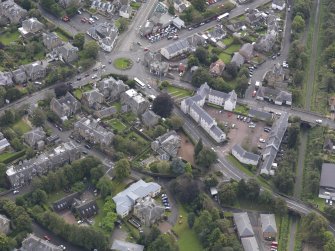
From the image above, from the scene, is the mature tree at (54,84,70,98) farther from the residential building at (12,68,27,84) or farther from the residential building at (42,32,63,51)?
the residential building at (42,32,63,51)

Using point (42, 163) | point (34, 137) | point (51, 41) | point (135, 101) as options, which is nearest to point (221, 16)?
point (135, 101)

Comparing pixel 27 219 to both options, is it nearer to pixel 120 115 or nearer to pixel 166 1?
pixel 120 115

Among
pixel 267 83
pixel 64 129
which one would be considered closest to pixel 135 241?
pixel 64 129

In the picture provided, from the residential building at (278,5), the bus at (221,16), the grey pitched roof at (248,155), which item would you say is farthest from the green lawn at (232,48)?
the grey pitched roof at (248,155)

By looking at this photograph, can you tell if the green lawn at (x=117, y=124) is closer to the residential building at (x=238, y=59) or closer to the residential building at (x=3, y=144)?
the residential building at (x=3, y=144)

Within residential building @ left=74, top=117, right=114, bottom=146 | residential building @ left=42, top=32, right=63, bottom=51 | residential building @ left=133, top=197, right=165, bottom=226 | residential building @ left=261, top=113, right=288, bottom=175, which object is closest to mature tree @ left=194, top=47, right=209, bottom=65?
residential building @ left=261, top=113, right=288, bottom=175

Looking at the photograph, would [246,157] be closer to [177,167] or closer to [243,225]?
[177,167]
